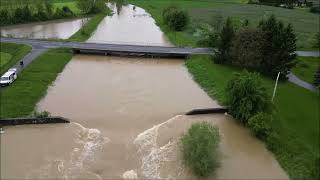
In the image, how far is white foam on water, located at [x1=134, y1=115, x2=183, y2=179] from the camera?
81.5 feet

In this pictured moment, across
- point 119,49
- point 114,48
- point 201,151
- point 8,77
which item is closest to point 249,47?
point 119,49

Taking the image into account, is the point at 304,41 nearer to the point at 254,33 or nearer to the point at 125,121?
the point at 254,33

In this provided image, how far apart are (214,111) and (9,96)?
56.9 ft

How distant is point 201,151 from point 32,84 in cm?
1972

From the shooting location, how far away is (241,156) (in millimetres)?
27016

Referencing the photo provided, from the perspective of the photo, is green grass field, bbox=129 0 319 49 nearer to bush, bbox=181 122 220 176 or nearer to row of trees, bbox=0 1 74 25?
row of trees, bbox=0 1 74 25

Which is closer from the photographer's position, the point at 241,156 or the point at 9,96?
the point at 241,156

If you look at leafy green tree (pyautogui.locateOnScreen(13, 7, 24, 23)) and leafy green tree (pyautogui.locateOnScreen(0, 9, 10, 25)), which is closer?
leafy green tree (pyautogui.locateOnScreen(0, 9, 10, 25))

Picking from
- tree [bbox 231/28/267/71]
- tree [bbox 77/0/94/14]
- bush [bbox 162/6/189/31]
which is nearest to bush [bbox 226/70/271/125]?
tree [bbox 231/28/267/71]

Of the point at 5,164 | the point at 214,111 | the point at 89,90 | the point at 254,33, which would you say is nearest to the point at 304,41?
the point at 254,33

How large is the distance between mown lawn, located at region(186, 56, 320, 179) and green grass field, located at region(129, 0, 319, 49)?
1368 centimetres

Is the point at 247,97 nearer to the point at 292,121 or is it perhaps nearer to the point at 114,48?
the point at 292,121

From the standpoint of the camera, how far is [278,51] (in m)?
39.2

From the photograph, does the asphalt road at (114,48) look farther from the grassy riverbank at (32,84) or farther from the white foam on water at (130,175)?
the white foam on water at (130,175)
